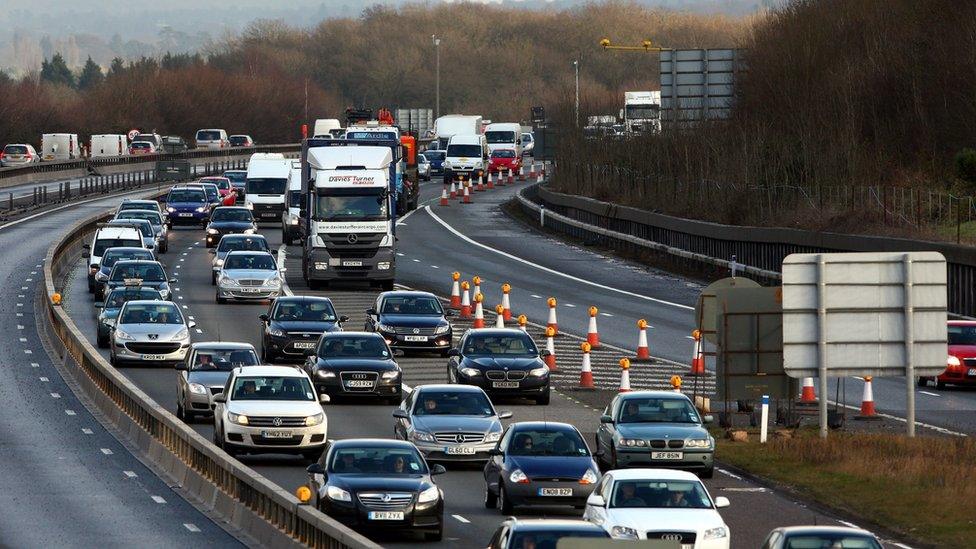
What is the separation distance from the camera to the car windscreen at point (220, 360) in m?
33.4

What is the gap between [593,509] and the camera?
20.8 m

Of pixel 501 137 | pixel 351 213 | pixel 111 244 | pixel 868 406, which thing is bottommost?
pixel 868 406

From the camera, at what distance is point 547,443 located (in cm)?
2464

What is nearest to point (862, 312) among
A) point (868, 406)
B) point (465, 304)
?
point (868, 406)

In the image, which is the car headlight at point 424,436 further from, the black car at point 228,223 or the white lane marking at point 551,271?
the black car at point 228,223

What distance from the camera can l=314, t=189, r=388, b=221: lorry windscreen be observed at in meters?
54.9

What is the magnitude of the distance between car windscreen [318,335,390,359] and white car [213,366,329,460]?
684 centimetres

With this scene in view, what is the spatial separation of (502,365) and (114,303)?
574 inches

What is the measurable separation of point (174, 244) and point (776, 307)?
45.0m

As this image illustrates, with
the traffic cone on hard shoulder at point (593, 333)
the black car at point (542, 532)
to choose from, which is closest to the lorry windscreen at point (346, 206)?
the traffic cone on hard shoulder at point (593, 333)

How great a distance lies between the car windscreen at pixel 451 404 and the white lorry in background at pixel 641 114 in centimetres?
5575

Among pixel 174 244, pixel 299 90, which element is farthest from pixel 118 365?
pixel 299 90

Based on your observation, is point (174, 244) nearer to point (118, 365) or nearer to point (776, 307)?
point (118, 365)

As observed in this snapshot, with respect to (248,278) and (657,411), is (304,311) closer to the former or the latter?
(248,278)
